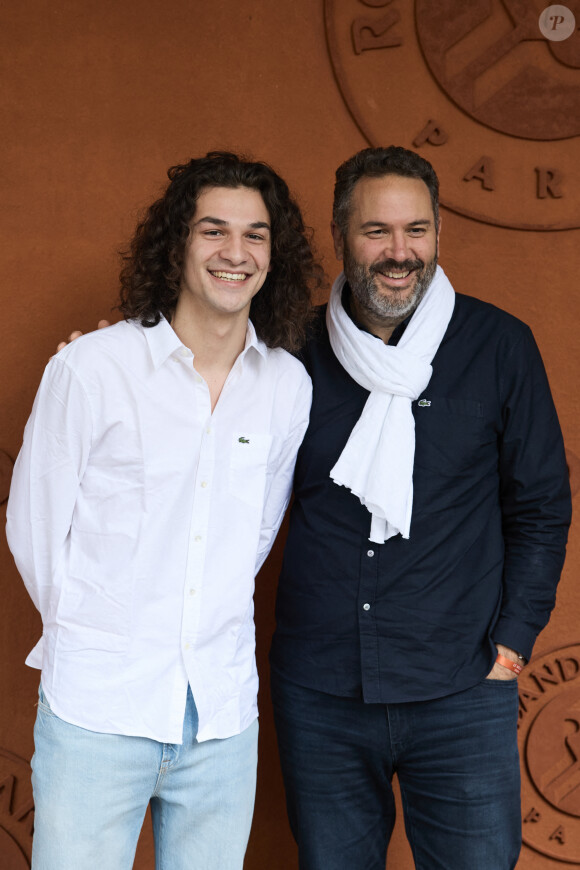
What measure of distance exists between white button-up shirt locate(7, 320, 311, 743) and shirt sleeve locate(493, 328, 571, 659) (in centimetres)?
58

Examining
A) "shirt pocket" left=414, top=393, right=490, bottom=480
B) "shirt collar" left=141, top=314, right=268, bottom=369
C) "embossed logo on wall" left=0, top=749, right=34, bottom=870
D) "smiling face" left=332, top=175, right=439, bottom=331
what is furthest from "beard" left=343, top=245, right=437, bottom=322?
"embossed logo on wall" left=0, top=749, right=34, bottom=870

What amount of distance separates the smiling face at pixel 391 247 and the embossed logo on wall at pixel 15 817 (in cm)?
153

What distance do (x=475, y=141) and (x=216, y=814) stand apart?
1.77 m

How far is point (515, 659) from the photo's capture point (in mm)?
1852

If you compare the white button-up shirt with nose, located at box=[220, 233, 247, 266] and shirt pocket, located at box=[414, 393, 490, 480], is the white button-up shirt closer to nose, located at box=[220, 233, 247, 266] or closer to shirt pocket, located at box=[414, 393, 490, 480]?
nose, located at box=[220, 233, 247, 266]

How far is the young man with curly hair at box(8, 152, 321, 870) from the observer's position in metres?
1.56

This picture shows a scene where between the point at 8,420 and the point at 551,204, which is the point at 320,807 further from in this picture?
the point at 551,204

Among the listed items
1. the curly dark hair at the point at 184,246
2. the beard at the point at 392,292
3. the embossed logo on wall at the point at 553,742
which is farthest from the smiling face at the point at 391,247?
the embossed logo on wall at the point at 553,742

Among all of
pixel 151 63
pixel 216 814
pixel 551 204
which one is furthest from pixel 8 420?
pixel 551 204

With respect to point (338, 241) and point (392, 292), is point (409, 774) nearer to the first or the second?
point (392, 292)

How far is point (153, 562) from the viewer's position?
161 centimetres

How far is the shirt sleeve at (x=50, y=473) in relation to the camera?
1.60m

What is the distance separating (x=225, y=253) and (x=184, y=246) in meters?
0.11

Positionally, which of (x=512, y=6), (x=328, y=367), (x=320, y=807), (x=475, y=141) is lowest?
(x=320, y=807)
